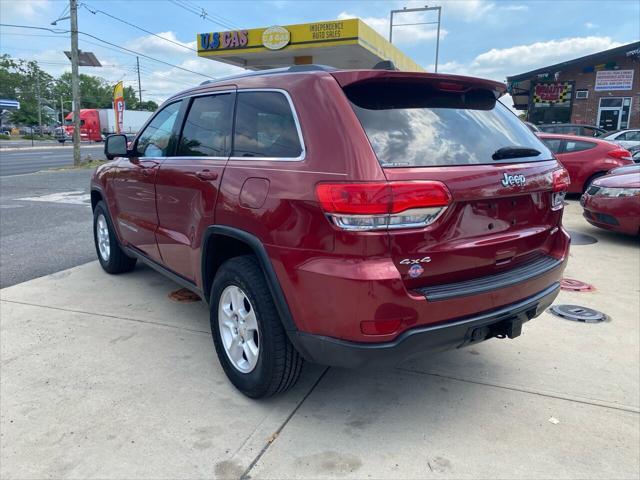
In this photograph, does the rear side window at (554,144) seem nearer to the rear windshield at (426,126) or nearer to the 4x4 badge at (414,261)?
the rear windshield at (426,126)

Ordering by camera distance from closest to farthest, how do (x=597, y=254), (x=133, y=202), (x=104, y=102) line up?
(x=133, y=202)
(x=597, y=254)
(x=104, y=102)

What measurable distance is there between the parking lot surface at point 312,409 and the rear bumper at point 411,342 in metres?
0.51

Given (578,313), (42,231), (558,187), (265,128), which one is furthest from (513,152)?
(42,231)

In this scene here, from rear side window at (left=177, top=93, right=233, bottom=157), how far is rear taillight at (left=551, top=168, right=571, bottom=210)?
6.40ft

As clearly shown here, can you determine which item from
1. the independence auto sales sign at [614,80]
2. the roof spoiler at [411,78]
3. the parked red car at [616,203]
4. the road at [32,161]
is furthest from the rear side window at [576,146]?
the road at [32,161]

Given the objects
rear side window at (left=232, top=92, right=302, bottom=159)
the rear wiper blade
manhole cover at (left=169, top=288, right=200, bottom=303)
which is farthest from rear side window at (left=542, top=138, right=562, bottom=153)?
rear side window at (left=232, top=92, right=302, bottom=159)

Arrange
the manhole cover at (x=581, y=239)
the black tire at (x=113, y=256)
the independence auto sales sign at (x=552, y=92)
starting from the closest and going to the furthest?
the black tire at (x=113, y=256)
the manhole cover at (x=581, y=239)
the independence auto sales sign at (x=552, y=92)

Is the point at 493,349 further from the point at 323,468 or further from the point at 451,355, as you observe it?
the point at 323,468

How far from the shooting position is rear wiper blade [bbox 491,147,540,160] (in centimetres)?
264

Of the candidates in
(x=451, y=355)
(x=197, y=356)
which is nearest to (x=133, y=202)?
(x=197, y=356)

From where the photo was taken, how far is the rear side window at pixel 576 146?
1083 centimetres

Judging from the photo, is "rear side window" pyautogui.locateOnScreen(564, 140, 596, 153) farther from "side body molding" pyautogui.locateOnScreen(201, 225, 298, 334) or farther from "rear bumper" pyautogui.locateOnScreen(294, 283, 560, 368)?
"side body molding" pyautogui.locateOnScreen(201, 225, 298, 334)

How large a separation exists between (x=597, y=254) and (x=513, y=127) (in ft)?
13.6

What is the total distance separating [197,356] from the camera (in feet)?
11.4
